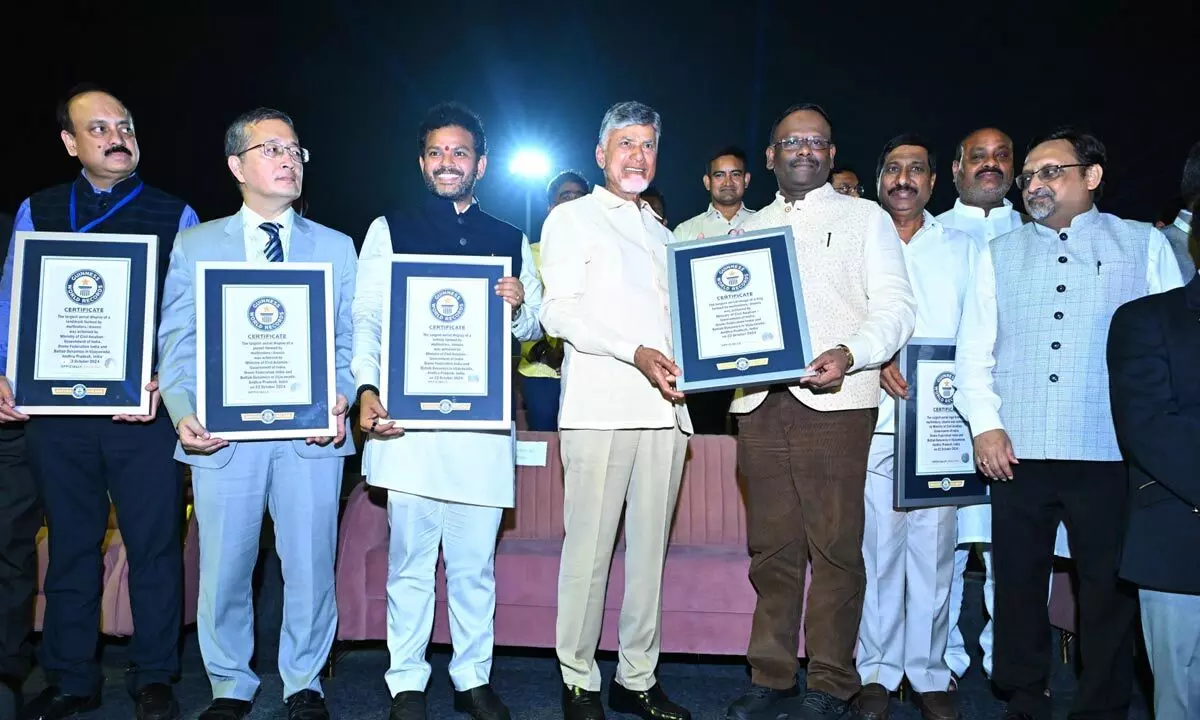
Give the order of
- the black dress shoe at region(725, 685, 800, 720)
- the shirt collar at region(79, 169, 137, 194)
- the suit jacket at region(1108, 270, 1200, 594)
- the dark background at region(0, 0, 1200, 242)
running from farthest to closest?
the dark background at region(0, 0, 1200, 242) < the shirt collar at region(79, 169, 137, 194) < the black dress shoe at region(725, 685, 800, 720) < the suit jacket at region(1108, 270, 1200, 594)

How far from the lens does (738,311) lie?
2.71 meters

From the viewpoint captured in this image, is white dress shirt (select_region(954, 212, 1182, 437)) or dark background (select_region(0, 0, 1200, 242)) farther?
dark background (select_region(0, 0, 1200, 242))

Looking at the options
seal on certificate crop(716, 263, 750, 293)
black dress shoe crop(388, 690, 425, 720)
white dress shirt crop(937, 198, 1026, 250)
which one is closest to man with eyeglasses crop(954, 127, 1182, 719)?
white dress shirt crop(937, 198, 1026, 250)

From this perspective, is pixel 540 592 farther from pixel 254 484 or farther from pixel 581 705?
pixel 254 484

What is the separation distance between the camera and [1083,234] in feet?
→ 9.33

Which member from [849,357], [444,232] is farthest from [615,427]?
[444,232]

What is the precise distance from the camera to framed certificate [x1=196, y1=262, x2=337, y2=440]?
106 inches

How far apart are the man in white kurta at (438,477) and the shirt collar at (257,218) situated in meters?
0.26

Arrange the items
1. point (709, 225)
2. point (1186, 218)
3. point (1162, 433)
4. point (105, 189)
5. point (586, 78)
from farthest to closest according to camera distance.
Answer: point (586, 78) < point (709, 225) < point (1186, 218) < point (105, 189) < point (1162, 433)

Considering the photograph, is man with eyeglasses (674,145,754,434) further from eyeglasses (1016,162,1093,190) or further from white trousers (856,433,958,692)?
eyeglasses (1016,162,1093,190)

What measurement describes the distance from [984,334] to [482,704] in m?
2.03

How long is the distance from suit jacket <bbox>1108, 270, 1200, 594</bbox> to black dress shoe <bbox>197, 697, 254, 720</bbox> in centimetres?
260

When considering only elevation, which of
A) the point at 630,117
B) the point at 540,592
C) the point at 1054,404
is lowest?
the point at 540,592

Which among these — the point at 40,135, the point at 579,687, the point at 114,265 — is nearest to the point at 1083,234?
the point at 579,687
